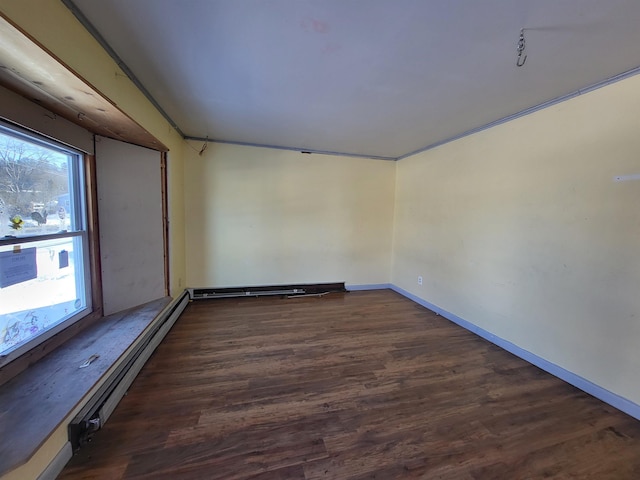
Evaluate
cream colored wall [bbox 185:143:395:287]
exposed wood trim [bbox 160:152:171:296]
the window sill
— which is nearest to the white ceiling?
exposed wood trim [bbox 160:152:171:296]

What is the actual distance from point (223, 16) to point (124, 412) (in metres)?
2.50

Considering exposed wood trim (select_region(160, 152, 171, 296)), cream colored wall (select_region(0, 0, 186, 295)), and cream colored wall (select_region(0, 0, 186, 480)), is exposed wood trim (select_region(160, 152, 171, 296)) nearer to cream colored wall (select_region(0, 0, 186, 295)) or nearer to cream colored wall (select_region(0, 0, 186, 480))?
cream colored wall (select_region(0, 0, 186, 295))

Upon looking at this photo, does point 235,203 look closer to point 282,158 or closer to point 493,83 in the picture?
point 282,158

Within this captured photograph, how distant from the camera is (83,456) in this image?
1307mm

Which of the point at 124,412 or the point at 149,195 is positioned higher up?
the point at 149,195

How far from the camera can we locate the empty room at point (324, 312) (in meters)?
1.30

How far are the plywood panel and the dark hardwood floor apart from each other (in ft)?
2.18

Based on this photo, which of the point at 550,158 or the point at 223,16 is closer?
the point at 223,16

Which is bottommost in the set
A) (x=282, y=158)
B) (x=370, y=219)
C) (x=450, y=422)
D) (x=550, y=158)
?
(x=450, y=422)

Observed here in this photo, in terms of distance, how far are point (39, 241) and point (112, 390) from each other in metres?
1.11

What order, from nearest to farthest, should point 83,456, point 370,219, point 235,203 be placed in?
point 83,456 → point 235,203 → point 370,219

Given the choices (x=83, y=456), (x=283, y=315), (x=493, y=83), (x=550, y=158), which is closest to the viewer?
(x=83, y=456)

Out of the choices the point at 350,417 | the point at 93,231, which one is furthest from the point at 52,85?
the point at 350,417

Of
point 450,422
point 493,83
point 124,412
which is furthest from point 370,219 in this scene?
point 124,412
